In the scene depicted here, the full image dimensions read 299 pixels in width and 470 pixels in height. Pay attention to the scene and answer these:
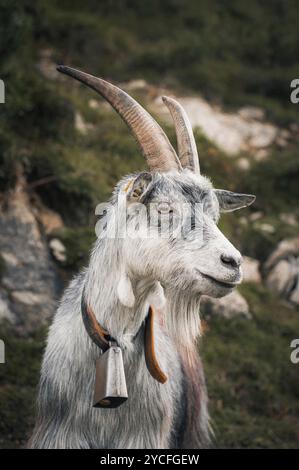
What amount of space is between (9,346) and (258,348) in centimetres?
305

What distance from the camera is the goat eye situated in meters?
4.73

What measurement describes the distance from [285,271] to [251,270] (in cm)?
46

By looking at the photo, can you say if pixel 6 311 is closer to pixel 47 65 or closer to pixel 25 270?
pixel 25 270

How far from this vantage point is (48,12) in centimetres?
1351

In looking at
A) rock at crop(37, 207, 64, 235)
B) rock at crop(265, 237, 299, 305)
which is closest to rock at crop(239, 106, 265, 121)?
rock at crop(265, 237, 299, 305)

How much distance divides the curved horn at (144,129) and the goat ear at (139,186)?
0.21 meters

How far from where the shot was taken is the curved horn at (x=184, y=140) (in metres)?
5.32

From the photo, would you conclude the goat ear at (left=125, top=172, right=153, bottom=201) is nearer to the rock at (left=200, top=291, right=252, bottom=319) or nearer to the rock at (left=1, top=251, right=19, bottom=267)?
the rock at (left=1, top=251, right=19, bottom=267)

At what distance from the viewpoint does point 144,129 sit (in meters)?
5.07

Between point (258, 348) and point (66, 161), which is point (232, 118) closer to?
point (66, 161)

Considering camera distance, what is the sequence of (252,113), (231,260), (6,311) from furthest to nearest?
(252,113) → (6,311) → (231,260)

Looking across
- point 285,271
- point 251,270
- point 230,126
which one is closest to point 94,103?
point 230,126

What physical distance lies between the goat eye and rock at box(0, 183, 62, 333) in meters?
3.59
